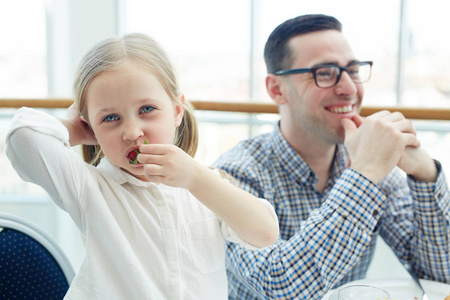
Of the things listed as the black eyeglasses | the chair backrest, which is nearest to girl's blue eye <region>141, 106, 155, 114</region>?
the chair backrest

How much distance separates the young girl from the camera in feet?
3.08

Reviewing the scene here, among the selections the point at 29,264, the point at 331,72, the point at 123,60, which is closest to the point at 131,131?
the point at 123,60

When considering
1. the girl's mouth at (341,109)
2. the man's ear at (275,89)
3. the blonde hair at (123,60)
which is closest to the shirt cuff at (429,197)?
the girl's mouth at (341,109)

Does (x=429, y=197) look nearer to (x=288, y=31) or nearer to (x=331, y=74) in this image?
(x=331, y=74)

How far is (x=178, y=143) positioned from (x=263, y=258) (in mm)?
401

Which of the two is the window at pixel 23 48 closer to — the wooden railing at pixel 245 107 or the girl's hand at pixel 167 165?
the wooden railing at pixel 245 107

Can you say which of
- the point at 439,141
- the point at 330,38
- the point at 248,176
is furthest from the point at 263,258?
the point at 439,141

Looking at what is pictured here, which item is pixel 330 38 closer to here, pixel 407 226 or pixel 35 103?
pixel 407 226

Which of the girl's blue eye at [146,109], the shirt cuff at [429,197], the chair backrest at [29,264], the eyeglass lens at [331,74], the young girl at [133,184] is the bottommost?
the chair backrest at [29,264]

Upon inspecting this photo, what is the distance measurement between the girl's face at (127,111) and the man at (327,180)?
0.54 metres

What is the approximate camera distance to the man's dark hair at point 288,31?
167 cm

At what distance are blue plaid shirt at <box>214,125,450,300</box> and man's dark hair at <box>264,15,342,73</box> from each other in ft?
0.72

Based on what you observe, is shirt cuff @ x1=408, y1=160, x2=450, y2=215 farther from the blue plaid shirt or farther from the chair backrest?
the chair backrest

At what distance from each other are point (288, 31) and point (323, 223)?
27.0 inches
